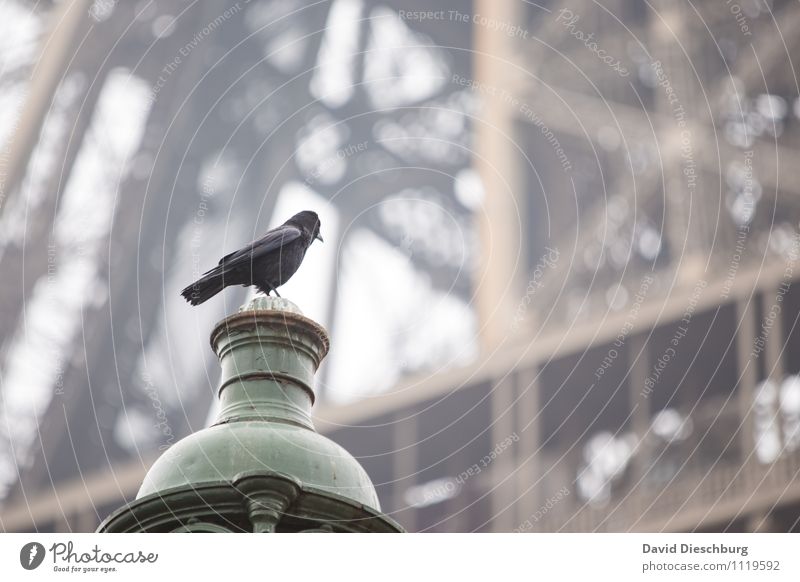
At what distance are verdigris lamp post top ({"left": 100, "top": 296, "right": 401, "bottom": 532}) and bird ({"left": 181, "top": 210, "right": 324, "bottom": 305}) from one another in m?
0.95

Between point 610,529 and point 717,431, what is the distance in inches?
105

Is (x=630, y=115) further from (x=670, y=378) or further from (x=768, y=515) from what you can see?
(x=768, y=515)

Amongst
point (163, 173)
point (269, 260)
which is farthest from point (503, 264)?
point (269, 260)

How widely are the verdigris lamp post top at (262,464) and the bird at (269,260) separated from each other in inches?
37.6

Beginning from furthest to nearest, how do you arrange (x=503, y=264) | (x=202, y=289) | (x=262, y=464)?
1. (x=503, y=264)
2. (x=202, y=289)
3. (x=262, y=464)

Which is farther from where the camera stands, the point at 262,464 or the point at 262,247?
the point at 262,247

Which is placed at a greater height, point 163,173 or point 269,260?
point 163,173

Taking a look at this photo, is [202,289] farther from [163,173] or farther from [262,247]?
[163,173]

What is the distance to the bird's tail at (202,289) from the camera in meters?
9.91

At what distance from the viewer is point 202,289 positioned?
9953 millimetres

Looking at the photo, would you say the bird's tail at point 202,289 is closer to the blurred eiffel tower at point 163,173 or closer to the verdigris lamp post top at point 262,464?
the verdigris lamp post top at point 262,464

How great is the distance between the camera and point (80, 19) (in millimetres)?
33094

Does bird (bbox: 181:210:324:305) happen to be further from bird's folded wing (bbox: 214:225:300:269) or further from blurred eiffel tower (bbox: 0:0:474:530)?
blurred eiffel tower (bbox: 0:0:474:530)

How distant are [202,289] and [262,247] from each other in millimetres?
642
